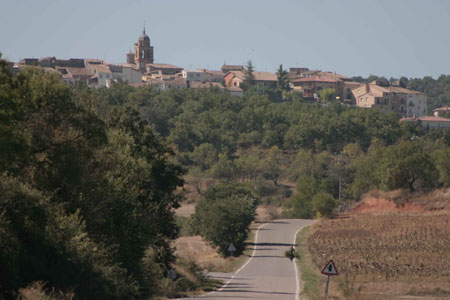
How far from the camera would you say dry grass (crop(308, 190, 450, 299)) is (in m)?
38.8

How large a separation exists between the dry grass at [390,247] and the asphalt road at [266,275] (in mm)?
2159

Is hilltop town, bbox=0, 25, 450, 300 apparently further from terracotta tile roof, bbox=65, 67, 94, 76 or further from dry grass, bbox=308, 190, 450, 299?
terracotta tile roof, bbox=65, 67, 94, 76

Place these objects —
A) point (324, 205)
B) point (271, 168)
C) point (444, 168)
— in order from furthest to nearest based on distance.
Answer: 1. point (271, 168)
2. point (444, 168)
3. point (324, 205)

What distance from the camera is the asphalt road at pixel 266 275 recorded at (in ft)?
105

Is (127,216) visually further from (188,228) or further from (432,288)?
(188,228)

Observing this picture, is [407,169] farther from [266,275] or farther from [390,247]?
[266,275]

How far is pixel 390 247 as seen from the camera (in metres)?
57.3

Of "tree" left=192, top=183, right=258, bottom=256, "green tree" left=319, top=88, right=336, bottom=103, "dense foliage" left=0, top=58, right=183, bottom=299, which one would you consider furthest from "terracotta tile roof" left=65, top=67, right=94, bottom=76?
"dense foliage" left=0, top=58, right=183, bottom=299

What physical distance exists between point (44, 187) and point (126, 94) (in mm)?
118290

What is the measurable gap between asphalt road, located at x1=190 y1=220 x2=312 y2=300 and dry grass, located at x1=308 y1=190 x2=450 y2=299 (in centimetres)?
216

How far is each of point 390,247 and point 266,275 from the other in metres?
17.5

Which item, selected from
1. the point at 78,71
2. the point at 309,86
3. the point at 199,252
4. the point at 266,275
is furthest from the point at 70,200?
the point at 309,86

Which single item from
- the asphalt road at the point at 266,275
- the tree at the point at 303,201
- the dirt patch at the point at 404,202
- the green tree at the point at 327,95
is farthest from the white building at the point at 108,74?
the asphalt road at the point at 266,275

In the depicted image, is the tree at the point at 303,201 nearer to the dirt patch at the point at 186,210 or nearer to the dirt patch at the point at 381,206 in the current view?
the dirt patch at the point at 381,206
